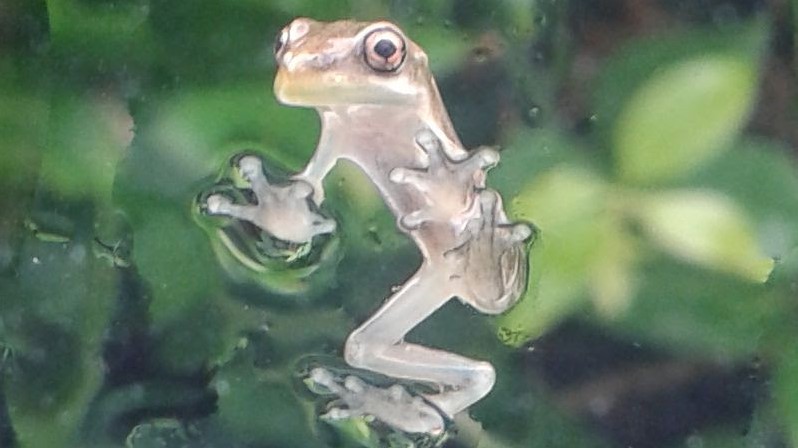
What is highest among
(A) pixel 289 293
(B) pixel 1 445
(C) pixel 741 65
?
(C) pixel 741 65

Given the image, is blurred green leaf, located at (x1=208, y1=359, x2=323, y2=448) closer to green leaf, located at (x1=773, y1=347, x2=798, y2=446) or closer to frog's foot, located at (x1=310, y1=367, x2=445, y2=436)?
frog's foot, located at (x1=310, y1=367, x2=445, y2=436)

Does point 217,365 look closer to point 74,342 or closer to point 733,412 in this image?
point 74,342

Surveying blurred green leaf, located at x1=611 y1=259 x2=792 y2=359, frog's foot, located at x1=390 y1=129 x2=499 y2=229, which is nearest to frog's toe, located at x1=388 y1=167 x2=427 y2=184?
frog's foot, located at x1=390 y1=129 x2=499 y2=229

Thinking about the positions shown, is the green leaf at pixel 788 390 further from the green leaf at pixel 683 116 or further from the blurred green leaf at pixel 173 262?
the blurred green leaf at pixel 173 262

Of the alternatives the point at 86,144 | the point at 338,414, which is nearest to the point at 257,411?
the point at 338,414

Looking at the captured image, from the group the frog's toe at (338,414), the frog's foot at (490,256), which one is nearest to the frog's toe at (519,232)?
the frog's foot at (490,256)

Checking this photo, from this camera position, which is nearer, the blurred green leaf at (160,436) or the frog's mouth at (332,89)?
the frog's mouth at (332,89)

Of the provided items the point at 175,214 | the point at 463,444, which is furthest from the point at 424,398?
the point at 175,214

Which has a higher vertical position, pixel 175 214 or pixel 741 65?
pixel 741 65
